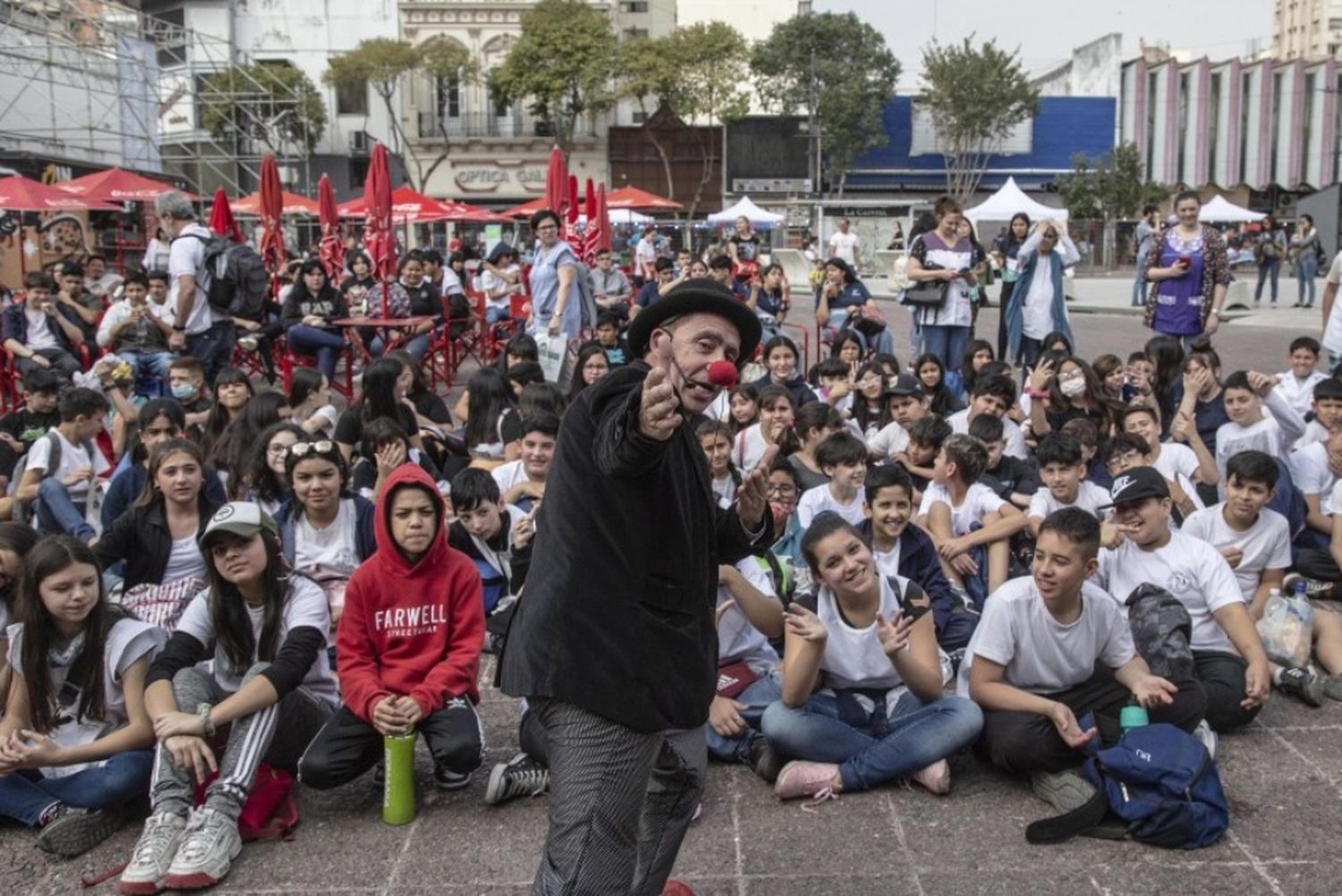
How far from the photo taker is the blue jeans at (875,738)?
13.5 ft

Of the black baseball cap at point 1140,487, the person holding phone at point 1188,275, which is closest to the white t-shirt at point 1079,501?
the black baseball cap at point 1140,487

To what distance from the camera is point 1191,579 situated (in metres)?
4.71

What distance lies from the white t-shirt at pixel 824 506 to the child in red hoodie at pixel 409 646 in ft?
6.35

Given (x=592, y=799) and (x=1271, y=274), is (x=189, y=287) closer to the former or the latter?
(x=592, y=799)

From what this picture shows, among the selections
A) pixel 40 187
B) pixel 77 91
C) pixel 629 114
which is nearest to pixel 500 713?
pixel 40 187

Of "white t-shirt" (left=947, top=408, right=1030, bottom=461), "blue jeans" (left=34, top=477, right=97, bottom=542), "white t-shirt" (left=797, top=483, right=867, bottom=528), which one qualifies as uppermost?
"white t-shirt" (left=947, top=408, right=1030, bottom=461)

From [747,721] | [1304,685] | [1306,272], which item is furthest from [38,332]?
[1306,272]

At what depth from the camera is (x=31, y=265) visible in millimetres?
18000

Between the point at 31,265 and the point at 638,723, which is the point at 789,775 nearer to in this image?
the point at 638,723

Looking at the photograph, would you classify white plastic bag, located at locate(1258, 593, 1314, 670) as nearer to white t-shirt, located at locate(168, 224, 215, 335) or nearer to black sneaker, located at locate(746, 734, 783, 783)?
black sneaker, located at locate(746, 734, 783, 783)

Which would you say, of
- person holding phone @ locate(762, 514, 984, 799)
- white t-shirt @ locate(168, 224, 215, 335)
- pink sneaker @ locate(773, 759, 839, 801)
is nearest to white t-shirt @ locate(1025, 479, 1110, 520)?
person holding phone @ locate(762, 514, 984, 799)

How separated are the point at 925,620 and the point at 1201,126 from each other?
165ft

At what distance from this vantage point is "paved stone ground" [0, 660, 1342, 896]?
3.61 meters

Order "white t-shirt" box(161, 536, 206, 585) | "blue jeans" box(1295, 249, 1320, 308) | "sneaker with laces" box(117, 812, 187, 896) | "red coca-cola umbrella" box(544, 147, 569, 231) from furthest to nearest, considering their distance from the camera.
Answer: "blue jeans" box(1295, 249, 1320, 308) → "red coca-cola umbrella" box(544, 147, 569, 231) → "white t-shirt" box(161, 536, 206, 585) → "sneaker with laces" box(117, 812, 187, 896)
